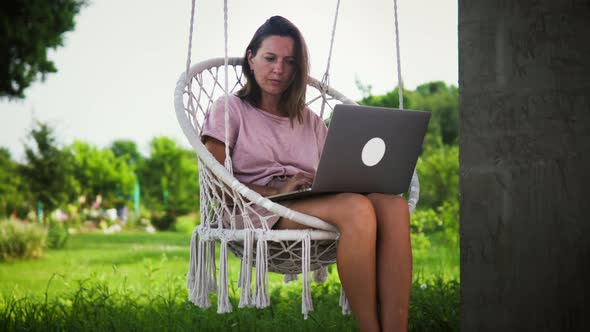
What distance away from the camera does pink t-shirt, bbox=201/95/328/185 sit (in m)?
2.38

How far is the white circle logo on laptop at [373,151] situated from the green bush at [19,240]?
5488 mm

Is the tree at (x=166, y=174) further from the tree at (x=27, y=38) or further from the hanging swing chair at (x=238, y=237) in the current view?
the hanging swing chair at (x=238, y=237)

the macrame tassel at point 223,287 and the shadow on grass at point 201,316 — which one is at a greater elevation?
A: the macrame tassel at point 223,287

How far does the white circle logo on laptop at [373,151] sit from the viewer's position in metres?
2.03

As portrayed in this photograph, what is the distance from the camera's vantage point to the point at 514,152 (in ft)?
5.50

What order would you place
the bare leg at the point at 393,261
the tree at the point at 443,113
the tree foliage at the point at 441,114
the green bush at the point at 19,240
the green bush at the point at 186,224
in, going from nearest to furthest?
the bare leg at the point at 393,261 < the green bush at the point at 19,240 < the tree foliage at the point at 441,114 < the tree at the point at 443,113 < the green bush at the point at 186,224

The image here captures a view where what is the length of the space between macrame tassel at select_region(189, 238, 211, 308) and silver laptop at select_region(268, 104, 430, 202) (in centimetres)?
37

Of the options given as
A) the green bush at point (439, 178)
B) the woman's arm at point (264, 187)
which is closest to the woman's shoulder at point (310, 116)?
the woman's arm at point (264, 187)

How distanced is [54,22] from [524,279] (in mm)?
8084

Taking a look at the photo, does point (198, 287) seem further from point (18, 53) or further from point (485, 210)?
point (18, 53)

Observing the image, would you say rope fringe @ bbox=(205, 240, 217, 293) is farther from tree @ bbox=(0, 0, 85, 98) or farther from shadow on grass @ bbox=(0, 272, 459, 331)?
tree @ bbox=(0, 0, 85, 98)

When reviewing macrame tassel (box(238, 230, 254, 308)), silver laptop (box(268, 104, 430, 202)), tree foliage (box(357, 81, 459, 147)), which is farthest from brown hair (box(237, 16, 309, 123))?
tree foliage (box(357, 81, 459, 147))

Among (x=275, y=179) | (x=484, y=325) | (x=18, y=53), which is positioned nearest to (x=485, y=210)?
(x=484, y=325)

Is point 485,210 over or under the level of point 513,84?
under
